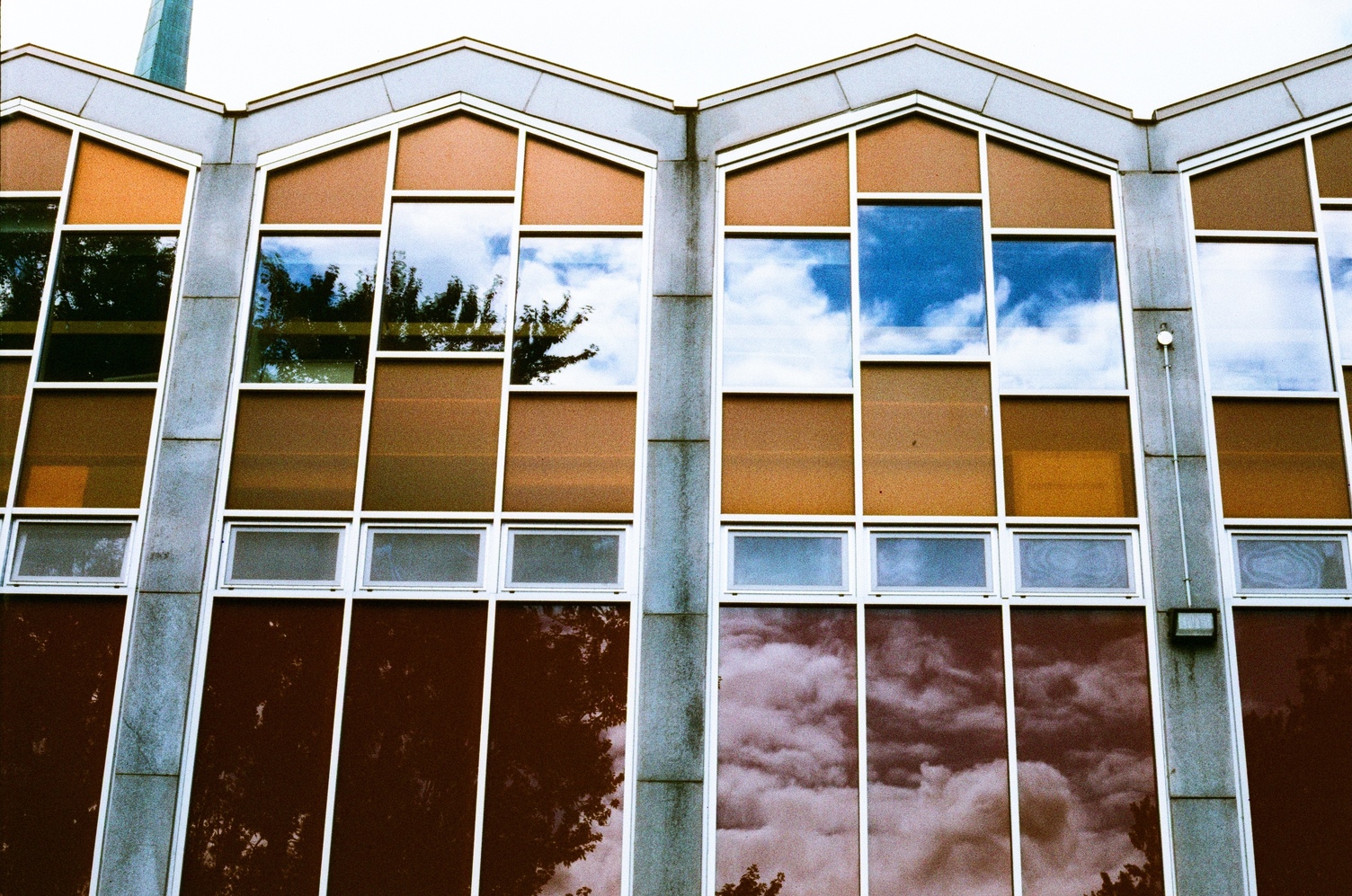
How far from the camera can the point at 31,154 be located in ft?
37.6

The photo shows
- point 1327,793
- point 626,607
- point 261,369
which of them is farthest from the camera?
point 261,369

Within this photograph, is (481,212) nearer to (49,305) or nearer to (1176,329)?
(49,305)

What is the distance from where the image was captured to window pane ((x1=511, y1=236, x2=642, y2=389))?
10609 millimetres

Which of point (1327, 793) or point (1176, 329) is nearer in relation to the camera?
point (1327, 793)

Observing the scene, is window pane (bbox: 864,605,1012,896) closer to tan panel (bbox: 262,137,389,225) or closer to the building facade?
the building facade

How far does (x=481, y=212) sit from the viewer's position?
11.1 meters

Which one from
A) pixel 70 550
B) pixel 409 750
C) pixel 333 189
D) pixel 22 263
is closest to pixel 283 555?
pixel 70 550

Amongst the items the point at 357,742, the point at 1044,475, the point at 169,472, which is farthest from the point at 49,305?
the point at 1044,475

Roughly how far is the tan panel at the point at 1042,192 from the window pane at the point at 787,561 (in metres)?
3.65

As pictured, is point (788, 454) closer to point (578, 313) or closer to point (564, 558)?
point (564, 558)

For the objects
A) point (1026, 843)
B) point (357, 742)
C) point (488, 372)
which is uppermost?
point (488, 372)

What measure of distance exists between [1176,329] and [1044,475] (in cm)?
193

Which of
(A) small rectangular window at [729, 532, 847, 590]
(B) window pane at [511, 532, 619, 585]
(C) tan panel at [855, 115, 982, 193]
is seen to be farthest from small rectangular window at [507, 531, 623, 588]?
(C) tan panel at [855, 115, 982, 193]

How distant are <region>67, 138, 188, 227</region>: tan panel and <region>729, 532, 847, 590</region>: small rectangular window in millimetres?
6513
